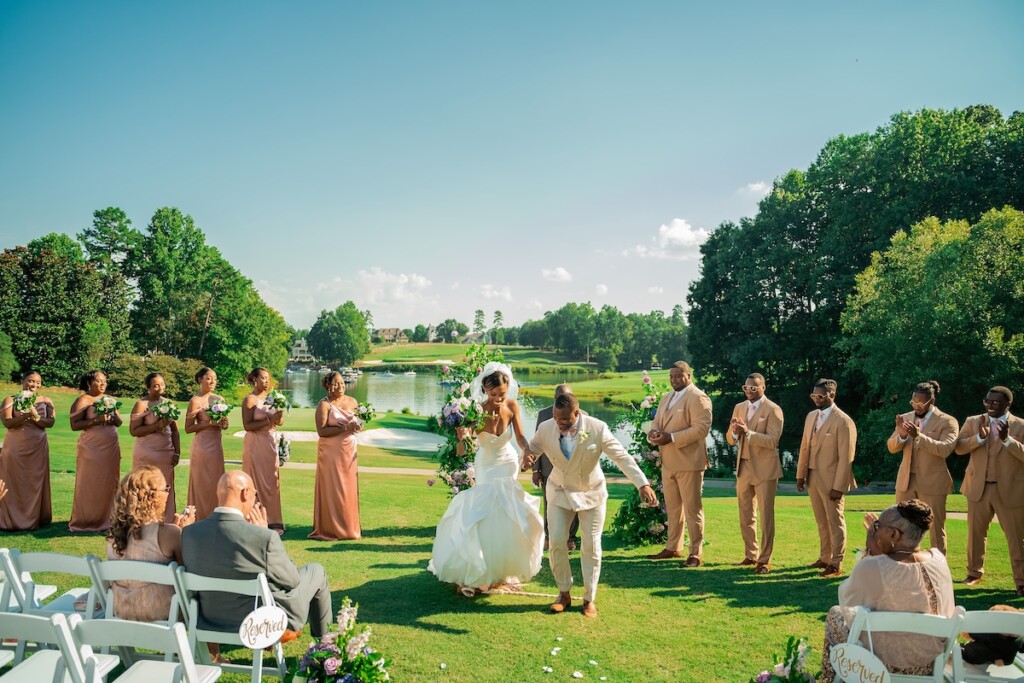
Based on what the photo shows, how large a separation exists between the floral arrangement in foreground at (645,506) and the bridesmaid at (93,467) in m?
7.51

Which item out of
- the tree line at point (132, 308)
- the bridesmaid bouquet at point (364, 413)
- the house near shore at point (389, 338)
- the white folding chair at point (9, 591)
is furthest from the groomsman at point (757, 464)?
the house near shore at point (389, 338)

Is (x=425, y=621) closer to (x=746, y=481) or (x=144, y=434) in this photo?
(x=746, y=481)

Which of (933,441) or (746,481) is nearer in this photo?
(933,441)

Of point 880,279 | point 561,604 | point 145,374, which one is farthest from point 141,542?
point 145,374

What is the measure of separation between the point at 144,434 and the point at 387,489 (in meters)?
5.21

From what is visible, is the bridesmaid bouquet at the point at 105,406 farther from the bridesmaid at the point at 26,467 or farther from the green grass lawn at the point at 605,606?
the green grass lawn at the point at 605,606

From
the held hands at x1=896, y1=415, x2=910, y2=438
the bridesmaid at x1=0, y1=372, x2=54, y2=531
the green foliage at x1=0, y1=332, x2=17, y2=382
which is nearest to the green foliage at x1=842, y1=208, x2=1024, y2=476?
the held hands at x1=896, y1=415, x2=910, y2=438

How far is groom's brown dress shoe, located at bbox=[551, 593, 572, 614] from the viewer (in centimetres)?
674

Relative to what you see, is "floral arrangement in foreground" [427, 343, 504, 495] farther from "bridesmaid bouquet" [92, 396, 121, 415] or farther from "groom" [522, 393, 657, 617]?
"bridesmaid bouquet" [92, 396, 121, 415]

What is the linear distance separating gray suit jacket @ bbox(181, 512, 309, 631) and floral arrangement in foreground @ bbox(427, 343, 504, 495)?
10.3 feet

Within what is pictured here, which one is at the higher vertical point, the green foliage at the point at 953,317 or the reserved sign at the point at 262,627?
the green foliage at the point at 953,317

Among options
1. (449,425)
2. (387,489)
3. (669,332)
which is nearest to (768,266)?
(387,489)

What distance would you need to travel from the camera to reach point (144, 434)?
9.57m

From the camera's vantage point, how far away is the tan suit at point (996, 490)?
25.1ft
